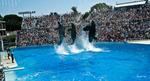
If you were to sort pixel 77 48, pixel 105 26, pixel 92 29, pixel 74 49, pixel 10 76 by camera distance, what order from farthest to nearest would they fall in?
pixel 105 26 < pixel 77 48 < pixel 74 49 < pixel 92 29 < pixel 10 76

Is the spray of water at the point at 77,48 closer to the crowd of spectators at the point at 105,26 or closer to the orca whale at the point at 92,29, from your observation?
the orca whale at the point at 92,29

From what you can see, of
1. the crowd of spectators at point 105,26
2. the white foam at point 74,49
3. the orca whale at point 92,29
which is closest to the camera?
the orca whale at point 92,29

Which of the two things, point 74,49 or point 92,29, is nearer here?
point 92,29

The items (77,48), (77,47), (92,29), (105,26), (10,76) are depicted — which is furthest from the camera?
(105,26)

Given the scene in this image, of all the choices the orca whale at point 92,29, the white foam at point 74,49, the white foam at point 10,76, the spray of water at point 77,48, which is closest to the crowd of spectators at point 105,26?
the spray of water at point 77,48

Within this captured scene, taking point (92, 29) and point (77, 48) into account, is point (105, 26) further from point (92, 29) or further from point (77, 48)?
point (92, 29)

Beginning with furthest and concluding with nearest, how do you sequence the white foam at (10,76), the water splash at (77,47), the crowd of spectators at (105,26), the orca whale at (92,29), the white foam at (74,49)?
the crowd of spectators at (105,26) < the water splash at (77,47) < the white foam at (74,49) < the orca whale at (92,29) < the white foam at (10,76)

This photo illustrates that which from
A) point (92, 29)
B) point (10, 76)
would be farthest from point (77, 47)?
point (10, 76)

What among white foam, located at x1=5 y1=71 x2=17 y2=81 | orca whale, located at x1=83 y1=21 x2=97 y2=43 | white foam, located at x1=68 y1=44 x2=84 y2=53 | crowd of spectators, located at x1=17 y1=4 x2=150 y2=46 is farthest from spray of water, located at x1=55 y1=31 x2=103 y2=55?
white foam, located at x1=5 y1=71 x2=17 y2=81

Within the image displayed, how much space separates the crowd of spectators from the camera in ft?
182

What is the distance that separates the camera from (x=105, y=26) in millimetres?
61031

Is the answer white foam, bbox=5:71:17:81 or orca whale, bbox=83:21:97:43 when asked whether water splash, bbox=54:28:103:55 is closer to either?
orca whale, bbox=83:21:97:43

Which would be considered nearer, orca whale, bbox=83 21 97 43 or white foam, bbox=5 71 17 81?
white foam, bbox=5 71 17 81

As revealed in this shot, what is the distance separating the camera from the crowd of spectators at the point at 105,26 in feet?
182
